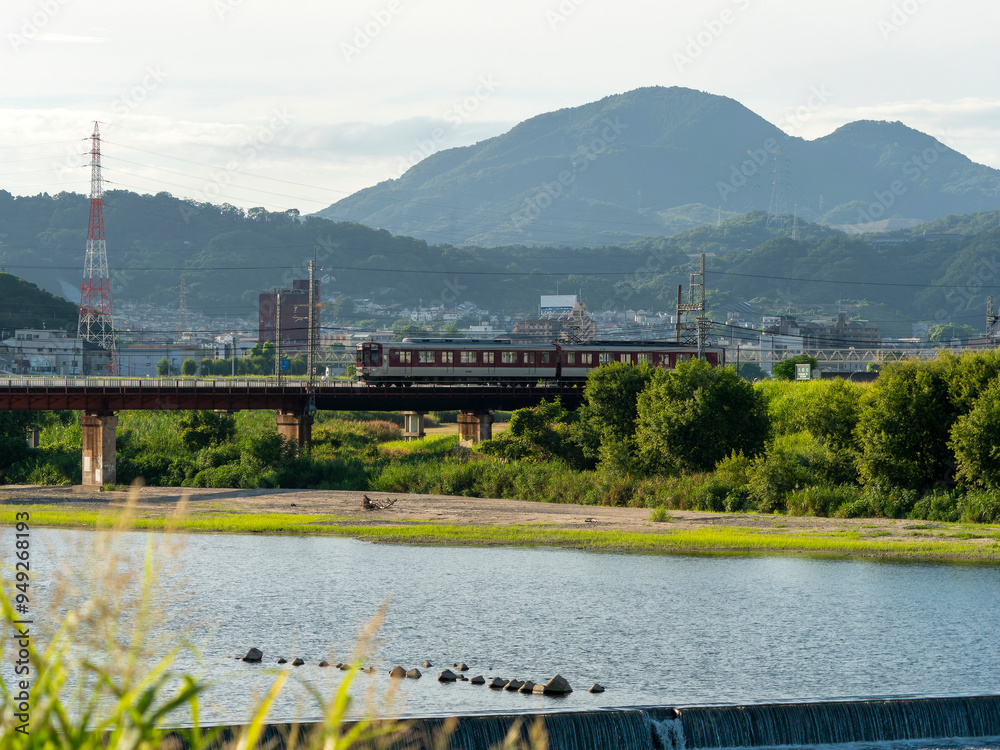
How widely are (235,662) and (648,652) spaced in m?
10.2

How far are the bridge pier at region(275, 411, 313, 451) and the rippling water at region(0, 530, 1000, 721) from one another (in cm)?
3487

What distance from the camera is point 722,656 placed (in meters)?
26.4

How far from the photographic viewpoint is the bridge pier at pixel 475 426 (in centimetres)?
8644

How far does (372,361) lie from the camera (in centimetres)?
8281

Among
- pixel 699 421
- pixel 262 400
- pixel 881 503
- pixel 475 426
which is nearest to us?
pixel 881 503

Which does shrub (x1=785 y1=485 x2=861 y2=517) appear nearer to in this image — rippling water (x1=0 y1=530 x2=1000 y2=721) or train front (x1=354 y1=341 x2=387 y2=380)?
rippling water (x1=0 y1=530 x2=1000 y2=721)

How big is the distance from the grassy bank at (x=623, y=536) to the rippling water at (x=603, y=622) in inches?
95.0

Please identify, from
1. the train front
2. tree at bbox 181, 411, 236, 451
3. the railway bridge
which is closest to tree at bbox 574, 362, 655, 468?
the railway bridge

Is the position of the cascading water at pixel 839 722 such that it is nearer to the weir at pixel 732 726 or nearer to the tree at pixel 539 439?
the weir at pixel 732 726

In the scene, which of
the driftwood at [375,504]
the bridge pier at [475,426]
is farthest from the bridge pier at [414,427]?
the driftwood at [375,504]

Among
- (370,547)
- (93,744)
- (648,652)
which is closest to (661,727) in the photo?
(648,652)

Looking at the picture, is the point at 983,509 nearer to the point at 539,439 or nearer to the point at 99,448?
the point at 539,439

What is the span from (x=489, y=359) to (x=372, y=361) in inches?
362

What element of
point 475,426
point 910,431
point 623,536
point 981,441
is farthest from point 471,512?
point 475,426
